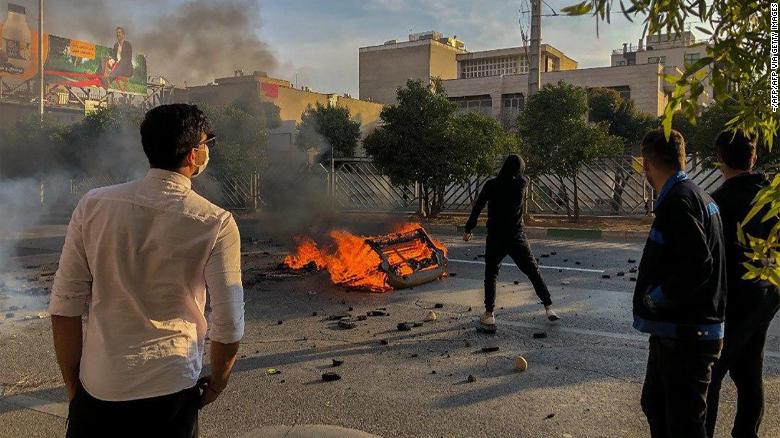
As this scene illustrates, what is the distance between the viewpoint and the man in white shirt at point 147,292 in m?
2.01

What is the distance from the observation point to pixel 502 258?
6.24m

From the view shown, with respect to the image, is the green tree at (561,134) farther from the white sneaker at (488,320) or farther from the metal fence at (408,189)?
the white sneaker at (488,320)

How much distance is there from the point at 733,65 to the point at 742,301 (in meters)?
1.75

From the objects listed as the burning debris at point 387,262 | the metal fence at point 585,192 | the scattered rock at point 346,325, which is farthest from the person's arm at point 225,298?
the metal fence at point 585,192

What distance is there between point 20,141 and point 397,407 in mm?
24852

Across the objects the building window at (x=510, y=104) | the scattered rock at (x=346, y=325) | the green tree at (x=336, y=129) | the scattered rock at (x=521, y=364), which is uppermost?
the building window at (x=510, y=104)

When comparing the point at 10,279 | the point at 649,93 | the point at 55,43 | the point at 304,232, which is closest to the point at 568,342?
the point at 304,232

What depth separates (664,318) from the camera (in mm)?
2703

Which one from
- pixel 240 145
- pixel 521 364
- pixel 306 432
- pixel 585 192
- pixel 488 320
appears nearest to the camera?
pixel 306 432

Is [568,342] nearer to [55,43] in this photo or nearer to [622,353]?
[622,353]

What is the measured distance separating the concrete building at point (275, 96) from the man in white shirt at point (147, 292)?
31485mm

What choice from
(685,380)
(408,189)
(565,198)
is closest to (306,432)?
(685,380)

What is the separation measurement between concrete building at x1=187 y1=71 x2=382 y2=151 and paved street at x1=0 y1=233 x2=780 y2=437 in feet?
87.9

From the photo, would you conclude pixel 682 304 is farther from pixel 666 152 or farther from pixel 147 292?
pixel 147 292
